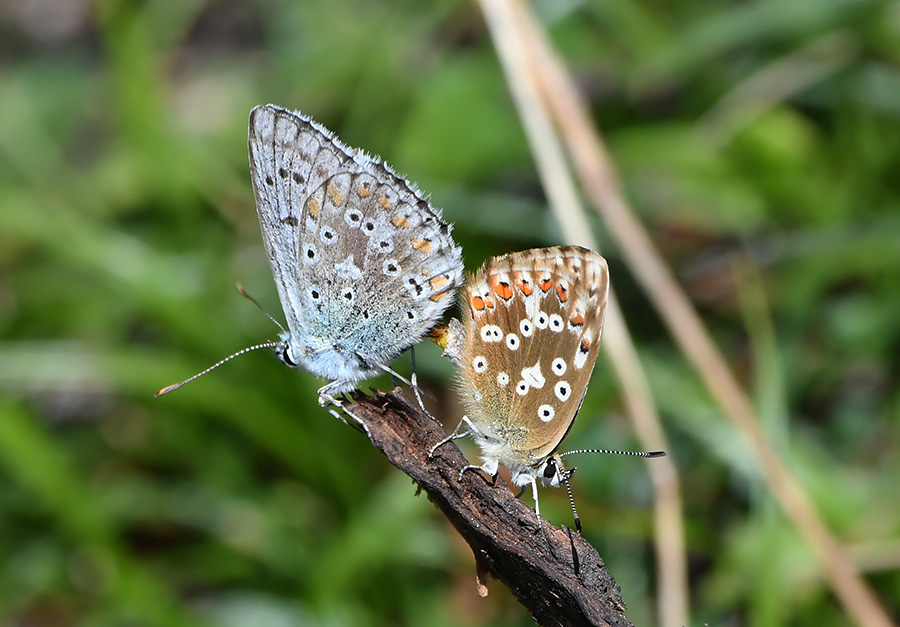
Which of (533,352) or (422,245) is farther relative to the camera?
(422,245)

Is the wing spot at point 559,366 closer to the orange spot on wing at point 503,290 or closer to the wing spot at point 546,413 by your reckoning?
the wing spot at point 546,413

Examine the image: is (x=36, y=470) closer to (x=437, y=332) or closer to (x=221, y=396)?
(x=221, y=396)

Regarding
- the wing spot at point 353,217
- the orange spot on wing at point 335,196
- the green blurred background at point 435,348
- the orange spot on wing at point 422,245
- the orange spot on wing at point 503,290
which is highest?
the orange spot on wing at point 335,196

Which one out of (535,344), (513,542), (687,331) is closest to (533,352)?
(535,344)

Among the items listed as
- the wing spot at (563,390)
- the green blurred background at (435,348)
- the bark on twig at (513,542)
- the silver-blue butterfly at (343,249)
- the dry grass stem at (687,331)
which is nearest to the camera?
the bark on twig at (513,542)

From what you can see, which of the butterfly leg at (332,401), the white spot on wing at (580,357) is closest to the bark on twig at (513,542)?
the butterfly leg at (332,401)

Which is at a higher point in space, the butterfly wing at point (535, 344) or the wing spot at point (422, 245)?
the wing spot at point (422, 245)

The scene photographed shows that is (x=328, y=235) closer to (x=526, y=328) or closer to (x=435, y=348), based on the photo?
(x=526, y=328)
